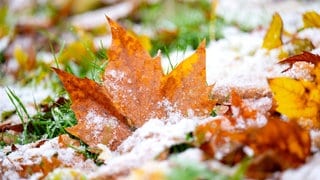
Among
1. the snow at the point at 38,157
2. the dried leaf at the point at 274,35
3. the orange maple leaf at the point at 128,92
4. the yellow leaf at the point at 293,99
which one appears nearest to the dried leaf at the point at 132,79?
the orange maple leaf at the point at 128,92

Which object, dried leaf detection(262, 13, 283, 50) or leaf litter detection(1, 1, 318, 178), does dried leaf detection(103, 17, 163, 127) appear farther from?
dried leaf detection(262, 13, 283, 50)

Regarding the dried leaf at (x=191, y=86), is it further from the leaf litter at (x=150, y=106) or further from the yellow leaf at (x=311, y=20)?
the yellow leaf at (x=311, y=20)

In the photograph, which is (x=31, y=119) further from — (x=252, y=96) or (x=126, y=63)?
(x=252, y=96)

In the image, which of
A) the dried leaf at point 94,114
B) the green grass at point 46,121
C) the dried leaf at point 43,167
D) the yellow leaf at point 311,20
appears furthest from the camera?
the yellow leaf at point 311,20

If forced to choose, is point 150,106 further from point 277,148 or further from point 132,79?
point 277,148

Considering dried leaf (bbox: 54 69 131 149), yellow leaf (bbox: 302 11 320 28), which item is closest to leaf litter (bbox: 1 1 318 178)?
dried leaf (bbox: 54 69 131 149)

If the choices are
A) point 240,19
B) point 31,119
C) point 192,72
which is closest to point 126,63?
point 192,72
